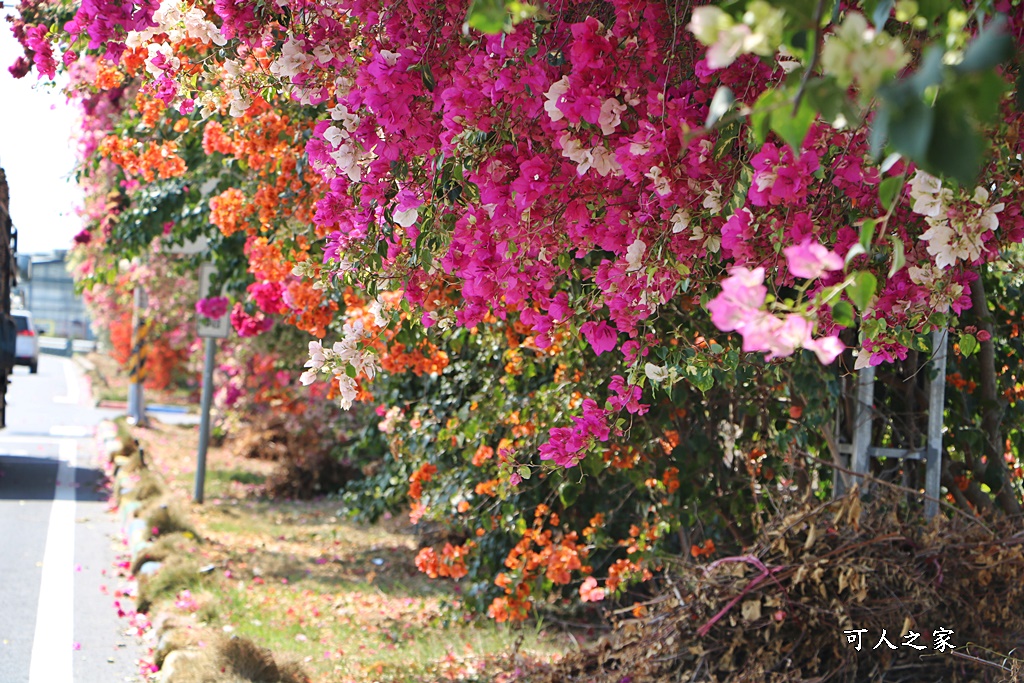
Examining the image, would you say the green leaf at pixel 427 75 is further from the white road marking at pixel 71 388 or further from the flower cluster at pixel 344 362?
the white road marking at pixel 71 388

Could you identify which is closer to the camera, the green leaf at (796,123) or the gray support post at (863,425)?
the green leaf at (796,123)

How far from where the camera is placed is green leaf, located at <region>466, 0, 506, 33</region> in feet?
4.67

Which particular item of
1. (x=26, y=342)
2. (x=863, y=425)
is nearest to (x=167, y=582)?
(x=863, y=425)

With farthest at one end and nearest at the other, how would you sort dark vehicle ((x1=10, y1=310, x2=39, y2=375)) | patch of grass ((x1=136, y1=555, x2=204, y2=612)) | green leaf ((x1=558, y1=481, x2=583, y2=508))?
dark vehicle ((x1=10, y1=310, x2=39, y2=375))
patch of grass ((x1=136, y1=555, x2=204, y2=612))
green leaf ((x1=558, y1=481, x2=583, y2=508))

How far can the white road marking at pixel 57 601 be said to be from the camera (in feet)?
16.7

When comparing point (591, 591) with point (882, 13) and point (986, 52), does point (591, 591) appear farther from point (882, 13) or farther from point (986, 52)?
A: point (986, 52)

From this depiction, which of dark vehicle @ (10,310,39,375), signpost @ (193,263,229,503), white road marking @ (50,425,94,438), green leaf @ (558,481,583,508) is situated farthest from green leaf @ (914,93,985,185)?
dark vehicle @ (10,310,39,375)

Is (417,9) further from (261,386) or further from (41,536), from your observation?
(261,386)

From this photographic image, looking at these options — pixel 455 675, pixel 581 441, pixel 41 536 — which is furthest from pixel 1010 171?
pixel 41 536

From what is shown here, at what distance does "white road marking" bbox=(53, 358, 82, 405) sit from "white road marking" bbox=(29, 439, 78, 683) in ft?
46.3

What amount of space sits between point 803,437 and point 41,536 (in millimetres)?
6737

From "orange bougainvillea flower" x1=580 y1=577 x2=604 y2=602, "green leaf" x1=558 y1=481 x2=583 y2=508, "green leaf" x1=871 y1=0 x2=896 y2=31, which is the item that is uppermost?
"green leaf" x1=871 y1=0 x2=896 y2=31

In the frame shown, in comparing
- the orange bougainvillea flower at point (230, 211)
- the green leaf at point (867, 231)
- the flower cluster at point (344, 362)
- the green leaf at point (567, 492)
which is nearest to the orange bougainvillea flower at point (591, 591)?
the green leaf at point (567, 492)

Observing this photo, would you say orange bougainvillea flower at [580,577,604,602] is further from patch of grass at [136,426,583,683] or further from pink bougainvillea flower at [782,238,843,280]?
pink bougainvillea flower at [782,238,843,280]
